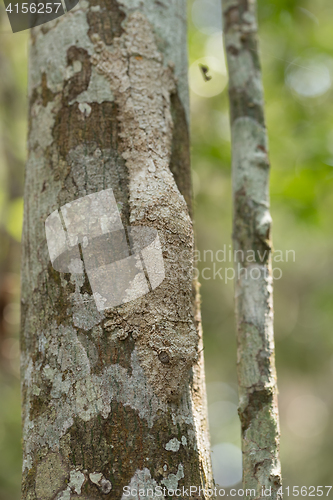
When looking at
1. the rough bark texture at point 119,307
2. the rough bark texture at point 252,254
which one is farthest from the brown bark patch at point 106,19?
the rough bark texture at point 252,254

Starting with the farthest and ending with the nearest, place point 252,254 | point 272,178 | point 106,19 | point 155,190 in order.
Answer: point 272,178
point 252,254
point 106,19
point 155,190

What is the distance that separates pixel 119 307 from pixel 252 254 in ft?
2.26

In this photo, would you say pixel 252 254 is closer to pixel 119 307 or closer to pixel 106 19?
pixel 119 307

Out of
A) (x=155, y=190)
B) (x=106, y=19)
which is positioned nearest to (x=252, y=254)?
(x=155, y=190)

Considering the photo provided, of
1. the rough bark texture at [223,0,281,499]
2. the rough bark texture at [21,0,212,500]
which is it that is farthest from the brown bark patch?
the rough bark texture at [223,0,281,499]

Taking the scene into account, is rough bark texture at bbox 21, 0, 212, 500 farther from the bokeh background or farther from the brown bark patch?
the bokeh background

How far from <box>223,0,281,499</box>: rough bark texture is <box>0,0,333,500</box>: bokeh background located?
56 centimetres

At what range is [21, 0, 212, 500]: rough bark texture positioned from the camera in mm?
1138

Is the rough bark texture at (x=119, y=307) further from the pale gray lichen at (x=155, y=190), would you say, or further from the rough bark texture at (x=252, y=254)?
the rough bark texture at (x=252, y=254)

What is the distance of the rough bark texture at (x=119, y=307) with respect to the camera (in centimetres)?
114

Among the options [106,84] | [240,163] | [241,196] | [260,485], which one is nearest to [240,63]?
[240,163]

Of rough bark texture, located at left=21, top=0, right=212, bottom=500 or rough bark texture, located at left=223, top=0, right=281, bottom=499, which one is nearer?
rough bark texture, located at left=21, top=0, right=212, bottom=500

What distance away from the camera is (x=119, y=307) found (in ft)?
4.02

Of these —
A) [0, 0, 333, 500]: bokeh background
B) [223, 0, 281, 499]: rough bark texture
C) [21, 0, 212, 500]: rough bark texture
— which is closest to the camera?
[21, 0, 212, 500]: rough bark texture
